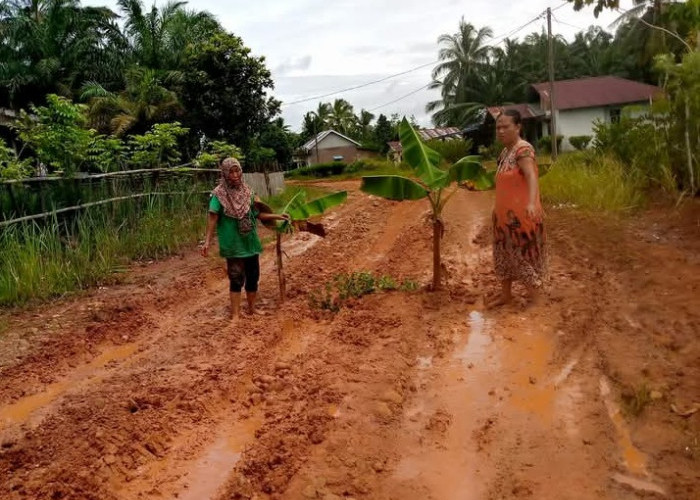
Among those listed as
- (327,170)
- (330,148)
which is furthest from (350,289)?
(330,148)

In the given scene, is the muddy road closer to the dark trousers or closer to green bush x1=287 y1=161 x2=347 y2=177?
the dark trousers

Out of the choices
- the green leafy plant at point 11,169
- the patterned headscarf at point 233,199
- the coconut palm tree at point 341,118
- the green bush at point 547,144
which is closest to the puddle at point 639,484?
the patterned headscarf at point 233,199

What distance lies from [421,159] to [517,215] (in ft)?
4.85

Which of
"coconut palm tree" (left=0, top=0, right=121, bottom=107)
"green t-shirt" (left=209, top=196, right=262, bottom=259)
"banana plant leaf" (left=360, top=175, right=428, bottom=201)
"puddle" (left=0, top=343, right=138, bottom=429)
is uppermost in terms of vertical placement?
"coconut palm tree" (left=0, top=0, right=121, bottom=107)

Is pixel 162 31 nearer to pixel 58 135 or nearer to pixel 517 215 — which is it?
pixel 58 135

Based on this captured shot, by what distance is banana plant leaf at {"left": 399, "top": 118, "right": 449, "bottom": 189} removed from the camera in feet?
23.0

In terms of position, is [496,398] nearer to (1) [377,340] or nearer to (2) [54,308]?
(1) [377,340]

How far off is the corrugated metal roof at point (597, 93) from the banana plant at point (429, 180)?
3251 centimetres

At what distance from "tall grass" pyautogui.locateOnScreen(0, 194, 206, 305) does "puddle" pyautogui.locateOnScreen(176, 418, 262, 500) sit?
4.58 meters

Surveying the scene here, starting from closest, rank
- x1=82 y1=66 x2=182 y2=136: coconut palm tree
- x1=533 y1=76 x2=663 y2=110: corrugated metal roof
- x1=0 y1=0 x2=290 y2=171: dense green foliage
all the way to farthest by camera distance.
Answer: x1=0 y1=0 x2=290 y2=171: dense green foliage, x1=82 y1=66 x2=182 y2=136: coconut palm tree, x1=533 y1=76 x2=663 y2=110: corrugated metal roof

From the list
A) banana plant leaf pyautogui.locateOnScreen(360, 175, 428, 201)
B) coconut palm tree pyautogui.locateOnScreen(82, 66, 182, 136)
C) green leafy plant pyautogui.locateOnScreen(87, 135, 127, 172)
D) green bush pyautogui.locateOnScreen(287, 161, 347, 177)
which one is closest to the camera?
banana plant leaf pyautogui.locateOnScreen(360, 175, 428, 201)

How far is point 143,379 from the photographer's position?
196 inches

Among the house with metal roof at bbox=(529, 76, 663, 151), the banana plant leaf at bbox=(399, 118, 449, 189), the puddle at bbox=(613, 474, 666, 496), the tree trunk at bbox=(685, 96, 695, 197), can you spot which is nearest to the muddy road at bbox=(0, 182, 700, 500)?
the puddle at bbox=(613, 474, 666, 496)

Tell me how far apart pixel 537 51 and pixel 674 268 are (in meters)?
46.4
